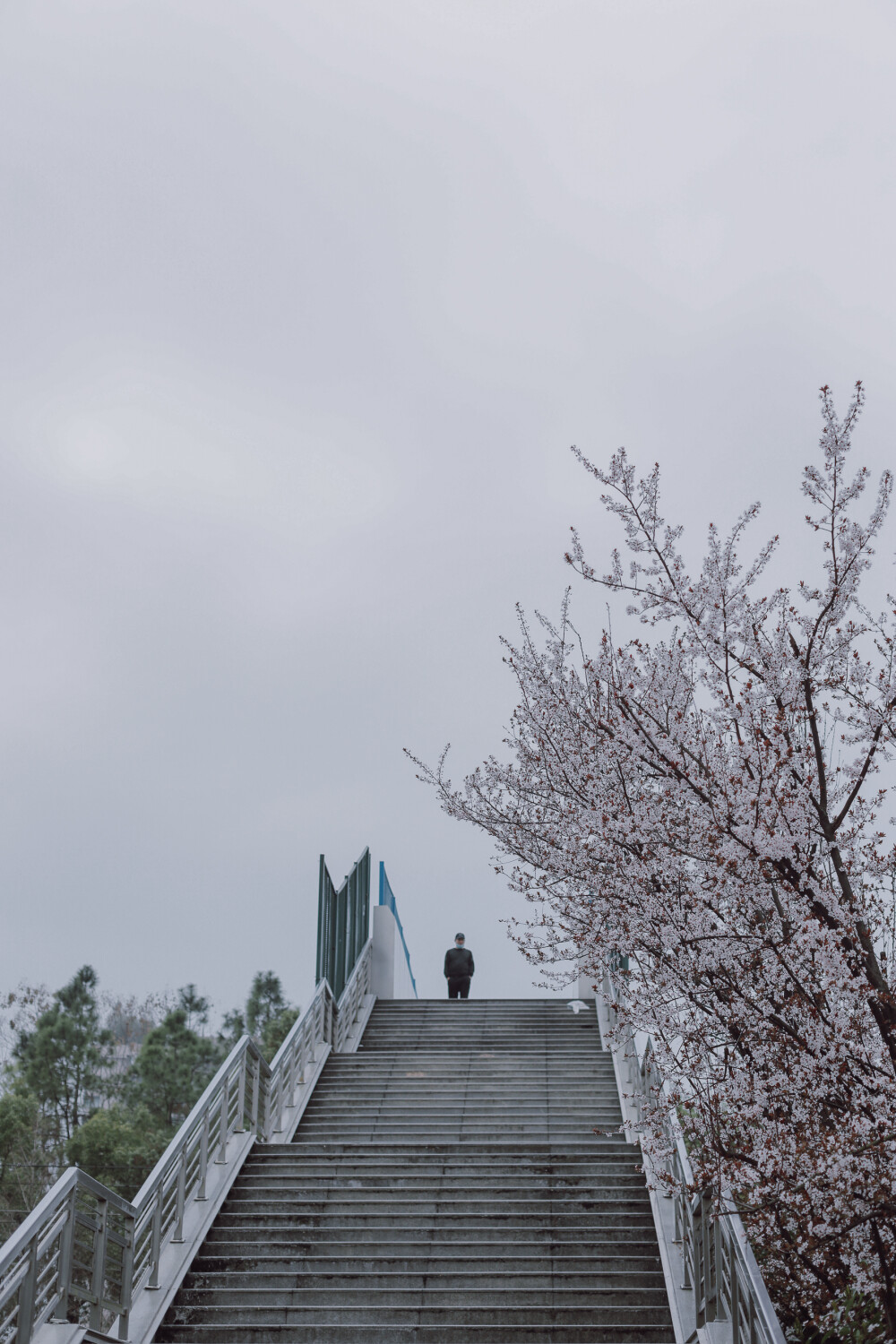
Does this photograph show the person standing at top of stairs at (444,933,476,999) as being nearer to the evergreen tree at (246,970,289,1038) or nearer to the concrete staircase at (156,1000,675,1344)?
the concrete staircase at (156,1000,675,1344)

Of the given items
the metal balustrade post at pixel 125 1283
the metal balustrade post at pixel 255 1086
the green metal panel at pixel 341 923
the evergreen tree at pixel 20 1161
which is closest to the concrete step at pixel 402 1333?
the metal balustrade post at pixel 125 1283

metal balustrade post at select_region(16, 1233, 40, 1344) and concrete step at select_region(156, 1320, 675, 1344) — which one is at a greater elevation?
metal balustrade post at select_region(16, 1233, 40, 1344)

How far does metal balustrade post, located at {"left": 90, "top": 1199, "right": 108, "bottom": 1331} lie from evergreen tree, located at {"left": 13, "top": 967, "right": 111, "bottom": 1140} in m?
22.9

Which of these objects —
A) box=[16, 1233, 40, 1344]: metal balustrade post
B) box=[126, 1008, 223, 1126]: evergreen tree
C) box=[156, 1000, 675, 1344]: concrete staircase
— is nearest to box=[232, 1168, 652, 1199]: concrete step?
box=[156, 1000, 675, 1344]: concrete staircase

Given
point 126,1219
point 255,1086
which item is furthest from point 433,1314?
point 255,1086

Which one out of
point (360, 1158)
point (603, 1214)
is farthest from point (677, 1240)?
point (360, 1158)

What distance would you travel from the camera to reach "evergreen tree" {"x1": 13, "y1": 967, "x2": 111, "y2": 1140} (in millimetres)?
27578

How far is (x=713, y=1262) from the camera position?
657 centimetres

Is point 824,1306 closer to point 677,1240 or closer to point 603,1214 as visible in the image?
point 677,1240

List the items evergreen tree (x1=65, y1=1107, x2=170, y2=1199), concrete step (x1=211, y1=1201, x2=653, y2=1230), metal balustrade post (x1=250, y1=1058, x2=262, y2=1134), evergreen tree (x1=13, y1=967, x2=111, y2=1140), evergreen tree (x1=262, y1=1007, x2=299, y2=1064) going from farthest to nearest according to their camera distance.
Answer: evergreen tree (x1=262, y1=1007, x2=299, y2=1064)
evergreen tree (x1=13, y1=967, x2=111, y2=1140)
evergreen tree (x1=65, y1=1107, x2=170, y2=1199)
metal balustrade post (x1=250, y1=1058, x2=262, y2=1134)
concrete step (x1=211, y1=1201, x2=653, y2=1230)

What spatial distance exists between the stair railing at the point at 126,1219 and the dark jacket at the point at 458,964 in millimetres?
5556

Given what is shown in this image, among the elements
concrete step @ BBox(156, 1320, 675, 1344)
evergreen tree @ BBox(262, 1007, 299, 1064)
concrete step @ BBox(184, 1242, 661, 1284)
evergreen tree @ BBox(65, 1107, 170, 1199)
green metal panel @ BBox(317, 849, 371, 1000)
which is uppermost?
evergreen tree @ BBox(262, 1007, 299, 1064)

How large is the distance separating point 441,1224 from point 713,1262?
102 inches

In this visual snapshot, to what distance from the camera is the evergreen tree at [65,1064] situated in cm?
2758
